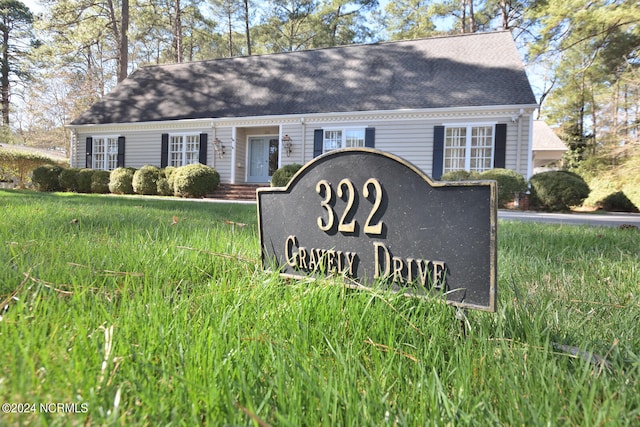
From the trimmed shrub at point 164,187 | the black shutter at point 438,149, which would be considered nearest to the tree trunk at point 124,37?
the trimmed shrub at point 164,187

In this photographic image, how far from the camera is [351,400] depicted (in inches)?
32.8

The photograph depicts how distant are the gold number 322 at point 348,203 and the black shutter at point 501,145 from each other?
12.3 m

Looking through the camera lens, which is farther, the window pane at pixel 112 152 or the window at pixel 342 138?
the window pane at pixel 112 152

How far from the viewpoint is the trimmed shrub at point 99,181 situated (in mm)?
15086

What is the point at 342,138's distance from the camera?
14.2 m

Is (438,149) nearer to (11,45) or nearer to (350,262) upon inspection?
(350,262)

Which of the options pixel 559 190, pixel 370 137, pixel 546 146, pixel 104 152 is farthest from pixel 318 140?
pixel 546 146

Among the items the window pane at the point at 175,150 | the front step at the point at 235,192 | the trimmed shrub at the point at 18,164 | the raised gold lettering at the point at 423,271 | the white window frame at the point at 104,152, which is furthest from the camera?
the white window frame at the point at 104,152

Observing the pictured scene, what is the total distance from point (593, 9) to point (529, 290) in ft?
60.3

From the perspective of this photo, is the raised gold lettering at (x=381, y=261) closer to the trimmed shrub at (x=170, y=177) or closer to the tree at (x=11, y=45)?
the trimmed shrub at (x=170, y=177)

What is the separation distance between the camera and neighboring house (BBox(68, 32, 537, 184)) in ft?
41.8

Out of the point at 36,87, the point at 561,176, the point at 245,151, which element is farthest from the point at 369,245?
the point at 36,87

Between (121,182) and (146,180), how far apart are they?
1.26 metres

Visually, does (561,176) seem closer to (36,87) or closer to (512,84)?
(512,84)
